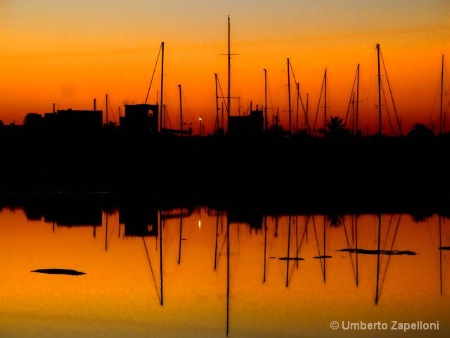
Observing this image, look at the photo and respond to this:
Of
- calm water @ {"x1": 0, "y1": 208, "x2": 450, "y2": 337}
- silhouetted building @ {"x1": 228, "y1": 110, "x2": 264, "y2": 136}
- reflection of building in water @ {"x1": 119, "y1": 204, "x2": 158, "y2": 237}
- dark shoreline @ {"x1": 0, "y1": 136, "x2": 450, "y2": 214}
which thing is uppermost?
silhouetted building @ {"x1": 228, "y1": 110, "x2": 264, "y2": 136}

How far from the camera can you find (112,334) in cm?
2450

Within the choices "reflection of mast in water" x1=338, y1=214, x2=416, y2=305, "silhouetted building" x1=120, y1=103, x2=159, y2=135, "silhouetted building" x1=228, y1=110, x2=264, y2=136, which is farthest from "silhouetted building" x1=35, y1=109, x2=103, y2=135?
"reflection of mast in water" x1=338, y1=214, x2=416, y2=305

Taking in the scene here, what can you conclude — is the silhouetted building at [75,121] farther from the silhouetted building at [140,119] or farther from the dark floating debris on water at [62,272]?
the dark floating debris on water at [62,272]

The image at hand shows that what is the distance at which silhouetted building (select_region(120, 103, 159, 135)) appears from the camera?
121688 mm

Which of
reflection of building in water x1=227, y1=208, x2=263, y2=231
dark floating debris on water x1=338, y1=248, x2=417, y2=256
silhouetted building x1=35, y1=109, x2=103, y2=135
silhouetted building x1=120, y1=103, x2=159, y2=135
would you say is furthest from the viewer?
silhouetted building x1=35, y1=109, x2=103, y2=135

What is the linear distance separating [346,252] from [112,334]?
715 inches

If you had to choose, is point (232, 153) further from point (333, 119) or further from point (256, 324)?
Result: point (256, 324)

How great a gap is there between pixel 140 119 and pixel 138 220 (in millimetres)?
68999

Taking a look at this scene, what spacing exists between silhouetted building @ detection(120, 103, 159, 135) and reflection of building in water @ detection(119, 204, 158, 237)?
5671cm

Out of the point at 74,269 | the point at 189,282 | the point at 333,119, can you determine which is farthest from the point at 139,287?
the point at 333,119

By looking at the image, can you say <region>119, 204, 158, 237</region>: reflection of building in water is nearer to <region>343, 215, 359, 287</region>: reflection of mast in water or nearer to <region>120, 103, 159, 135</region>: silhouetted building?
<region>343, 215, 359, 287</region>: reflection of mast in water

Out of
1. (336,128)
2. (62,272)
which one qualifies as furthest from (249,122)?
(62,272)

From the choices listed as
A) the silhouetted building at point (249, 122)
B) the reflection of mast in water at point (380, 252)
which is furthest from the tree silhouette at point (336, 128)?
the reflection of mast in water at point (380, 252)

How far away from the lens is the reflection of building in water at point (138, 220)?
159 feet
